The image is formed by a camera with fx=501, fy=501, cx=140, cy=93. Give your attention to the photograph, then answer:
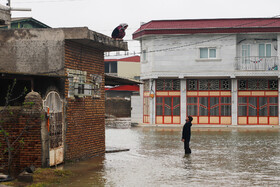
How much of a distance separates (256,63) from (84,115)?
894 inches

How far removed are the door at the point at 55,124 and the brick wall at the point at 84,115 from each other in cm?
37

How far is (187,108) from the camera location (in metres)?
37.3

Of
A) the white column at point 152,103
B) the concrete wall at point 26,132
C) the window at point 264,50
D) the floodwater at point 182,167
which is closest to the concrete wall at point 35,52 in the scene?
the concrete wall at point 26,132

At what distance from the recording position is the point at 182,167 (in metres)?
15.1

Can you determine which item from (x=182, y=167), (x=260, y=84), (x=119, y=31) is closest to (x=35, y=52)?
(x=119, y=31)

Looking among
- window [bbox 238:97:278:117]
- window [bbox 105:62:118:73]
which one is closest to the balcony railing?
window [bbox 238:97:278:117]

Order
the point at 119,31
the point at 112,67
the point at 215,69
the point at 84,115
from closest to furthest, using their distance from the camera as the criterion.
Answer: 1. the point at 84,115
2. the point at 119,31
3. the point at 215,69
4. the point at 112,67

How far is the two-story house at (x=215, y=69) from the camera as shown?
120 feet

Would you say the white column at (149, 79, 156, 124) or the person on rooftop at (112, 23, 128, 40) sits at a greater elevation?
the person on rooftop at (112, 23, 128, 40)

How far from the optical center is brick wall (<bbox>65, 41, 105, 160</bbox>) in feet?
50.8

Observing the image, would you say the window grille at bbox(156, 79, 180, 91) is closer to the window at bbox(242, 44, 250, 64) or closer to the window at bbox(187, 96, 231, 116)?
the window at bbox(187, 96, 231, 116)

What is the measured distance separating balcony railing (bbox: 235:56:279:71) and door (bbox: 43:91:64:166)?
23.7 meters

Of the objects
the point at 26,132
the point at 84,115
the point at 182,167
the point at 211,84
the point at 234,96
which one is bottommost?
the point at 182,167

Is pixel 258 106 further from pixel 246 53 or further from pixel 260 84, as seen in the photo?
pixel 246 53
